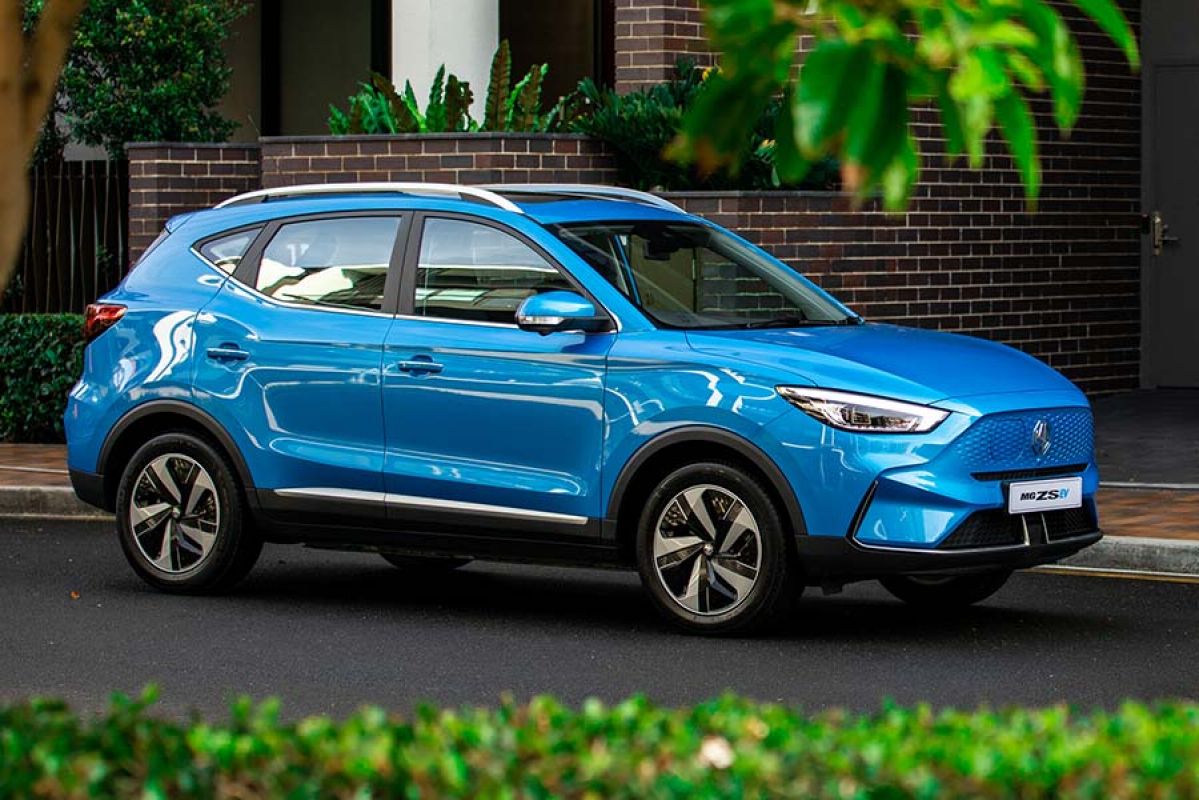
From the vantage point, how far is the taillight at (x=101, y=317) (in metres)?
11.1

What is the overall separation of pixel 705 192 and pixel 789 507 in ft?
23.5

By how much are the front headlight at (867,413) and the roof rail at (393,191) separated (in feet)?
5.68

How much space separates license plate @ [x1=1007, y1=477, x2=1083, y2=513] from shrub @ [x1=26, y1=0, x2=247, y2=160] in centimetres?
1055

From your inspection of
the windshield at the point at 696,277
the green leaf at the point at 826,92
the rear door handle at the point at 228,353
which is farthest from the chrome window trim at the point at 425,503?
the green leaf at the point at 826,92

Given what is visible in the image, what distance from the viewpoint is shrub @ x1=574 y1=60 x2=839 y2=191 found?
53.6 ft

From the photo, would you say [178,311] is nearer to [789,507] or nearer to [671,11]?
[789,507]

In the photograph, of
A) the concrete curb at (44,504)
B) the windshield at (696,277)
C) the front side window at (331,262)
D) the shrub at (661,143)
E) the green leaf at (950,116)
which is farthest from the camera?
the shrub at (661,143)

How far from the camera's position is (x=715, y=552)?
943cm

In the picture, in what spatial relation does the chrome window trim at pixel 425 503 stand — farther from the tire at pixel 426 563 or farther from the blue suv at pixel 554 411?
the tire at pixel 426 563

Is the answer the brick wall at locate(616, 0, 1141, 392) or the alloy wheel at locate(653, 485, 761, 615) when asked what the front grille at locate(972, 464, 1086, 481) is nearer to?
the alloy wheel at locate(653, 485, 761, 615)

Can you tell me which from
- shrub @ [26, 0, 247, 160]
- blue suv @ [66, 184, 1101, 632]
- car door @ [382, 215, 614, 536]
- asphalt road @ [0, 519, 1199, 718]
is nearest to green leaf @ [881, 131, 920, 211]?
asphalt road @ [0, 519, 1199, 718]

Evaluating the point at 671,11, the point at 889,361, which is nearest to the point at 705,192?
the point at 671,11

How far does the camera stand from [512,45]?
21.7 meters

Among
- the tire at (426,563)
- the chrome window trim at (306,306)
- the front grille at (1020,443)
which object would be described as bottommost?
the tire at (426,563)
